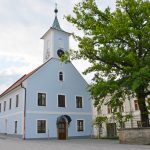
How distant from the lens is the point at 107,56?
75.2ft


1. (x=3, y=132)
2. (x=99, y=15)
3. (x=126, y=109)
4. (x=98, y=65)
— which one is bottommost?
(x=3, y=132)

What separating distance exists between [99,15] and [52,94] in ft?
40.8

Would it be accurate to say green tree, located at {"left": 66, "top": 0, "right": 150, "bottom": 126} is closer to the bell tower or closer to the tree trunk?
the tree trunk

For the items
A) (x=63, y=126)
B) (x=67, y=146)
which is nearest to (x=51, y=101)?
(x=63, y=126)

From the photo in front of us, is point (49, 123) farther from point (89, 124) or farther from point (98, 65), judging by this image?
point (98, 65)

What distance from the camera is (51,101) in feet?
106

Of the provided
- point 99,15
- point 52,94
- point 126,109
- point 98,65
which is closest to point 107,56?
point 98,65

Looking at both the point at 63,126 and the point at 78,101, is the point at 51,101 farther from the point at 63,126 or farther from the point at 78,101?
the point at 78,101

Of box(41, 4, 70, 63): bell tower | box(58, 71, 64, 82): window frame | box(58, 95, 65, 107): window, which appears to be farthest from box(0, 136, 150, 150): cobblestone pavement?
box(41, 4, 70, 63): bell tower

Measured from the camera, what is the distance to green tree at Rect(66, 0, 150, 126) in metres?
21.8

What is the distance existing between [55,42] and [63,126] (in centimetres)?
1113

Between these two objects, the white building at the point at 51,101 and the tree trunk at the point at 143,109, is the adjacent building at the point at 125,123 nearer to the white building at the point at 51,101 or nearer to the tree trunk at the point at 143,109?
the white building at the point at 51,101

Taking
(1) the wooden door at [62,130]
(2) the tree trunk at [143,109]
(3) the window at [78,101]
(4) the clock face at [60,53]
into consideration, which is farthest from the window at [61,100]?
(2) the tree trunk at [143,109]

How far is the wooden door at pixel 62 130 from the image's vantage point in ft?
104
